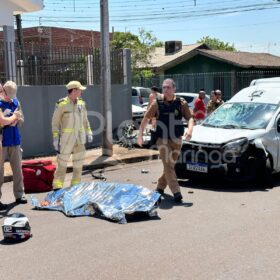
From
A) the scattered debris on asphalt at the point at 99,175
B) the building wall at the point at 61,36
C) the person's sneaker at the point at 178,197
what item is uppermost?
the building wall at the point at 61,36

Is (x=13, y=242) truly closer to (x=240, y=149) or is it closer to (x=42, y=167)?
(x=42, y=167)

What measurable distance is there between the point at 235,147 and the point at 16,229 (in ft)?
13.7

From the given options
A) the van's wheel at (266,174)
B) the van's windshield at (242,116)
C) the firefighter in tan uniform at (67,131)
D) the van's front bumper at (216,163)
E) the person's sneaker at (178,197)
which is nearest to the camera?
the person's sneaker at (178,197)

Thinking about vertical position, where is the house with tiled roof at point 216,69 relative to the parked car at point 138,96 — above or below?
above

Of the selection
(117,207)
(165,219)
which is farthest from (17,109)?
(165,219)

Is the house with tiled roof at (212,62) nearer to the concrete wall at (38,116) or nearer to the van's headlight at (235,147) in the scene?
the concrete wall at (38,116)

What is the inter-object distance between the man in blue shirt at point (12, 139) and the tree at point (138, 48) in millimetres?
25219

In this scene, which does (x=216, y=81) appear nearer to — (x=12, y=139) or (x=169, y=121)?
(x=169, y=121)

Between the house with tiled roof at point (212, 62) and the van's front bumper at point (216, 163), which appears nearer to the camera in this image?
the van's front bumper at point (216, 163)

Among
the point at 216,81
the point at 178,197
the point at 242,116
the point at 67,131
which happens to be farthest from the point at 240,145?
the point at 216,81

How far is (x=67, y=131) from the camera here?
841 cm

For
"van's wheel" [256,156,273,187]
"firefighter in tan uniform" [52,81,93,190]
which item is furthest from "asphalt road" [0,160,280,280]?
"firefighter in tan uniform" [52,81,93,190]

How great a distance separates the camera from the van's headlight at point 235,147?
852cm

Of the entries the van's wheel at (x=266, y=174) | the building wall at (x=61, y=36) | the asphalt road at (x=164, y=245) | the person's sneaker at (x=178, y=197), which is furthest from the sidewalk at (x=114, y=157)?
the building wall at (x=61, y=36)
